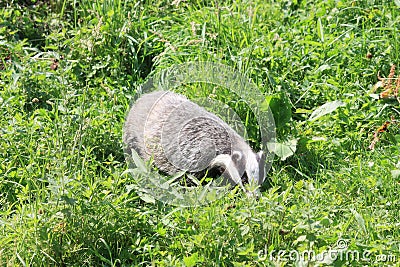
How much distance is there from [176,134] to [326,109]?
1.08m

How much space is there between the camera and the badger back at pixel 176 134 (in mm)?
4559

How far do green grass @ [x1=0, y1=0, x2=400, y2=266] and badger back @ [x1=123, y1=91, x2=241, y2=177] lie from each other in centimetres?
16

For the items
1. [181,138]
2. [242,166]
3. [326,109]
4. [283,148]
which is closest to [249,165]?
[242,166]

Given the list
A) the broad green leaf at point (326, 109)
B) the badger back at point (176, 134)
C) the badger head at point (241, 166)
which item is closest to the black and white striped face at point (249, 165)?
the badger head at point (241, 166)

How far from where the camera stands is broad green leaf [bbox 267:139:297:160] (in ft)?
14.3

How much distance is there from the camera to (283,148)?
4.41m

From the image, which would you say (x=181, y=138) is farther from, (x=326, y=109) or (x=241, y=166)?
(x=326, y=109)

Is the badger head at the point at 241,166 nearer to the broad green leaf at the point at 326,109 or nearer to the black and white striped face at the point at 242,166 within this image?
the black and white striped face at the point at 242,166

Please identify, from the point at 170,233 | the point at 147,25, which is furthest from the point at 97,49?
the point at 170,233

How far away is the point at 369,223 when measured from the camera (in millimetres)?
3609

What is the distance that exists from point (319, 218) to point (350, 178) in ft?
2.03

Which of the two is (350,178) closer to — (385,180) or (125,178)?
(385,180)

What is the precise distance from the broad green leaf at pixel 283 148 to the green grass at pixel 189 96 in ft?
0.25

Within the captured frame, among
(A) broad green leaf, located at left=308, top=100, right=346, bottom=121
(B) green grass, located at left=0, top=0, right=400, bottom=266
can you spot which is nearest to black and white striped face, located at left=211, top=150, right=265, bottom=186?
(B) green grass, located at left=0, top=0, right=400, bottom=266
